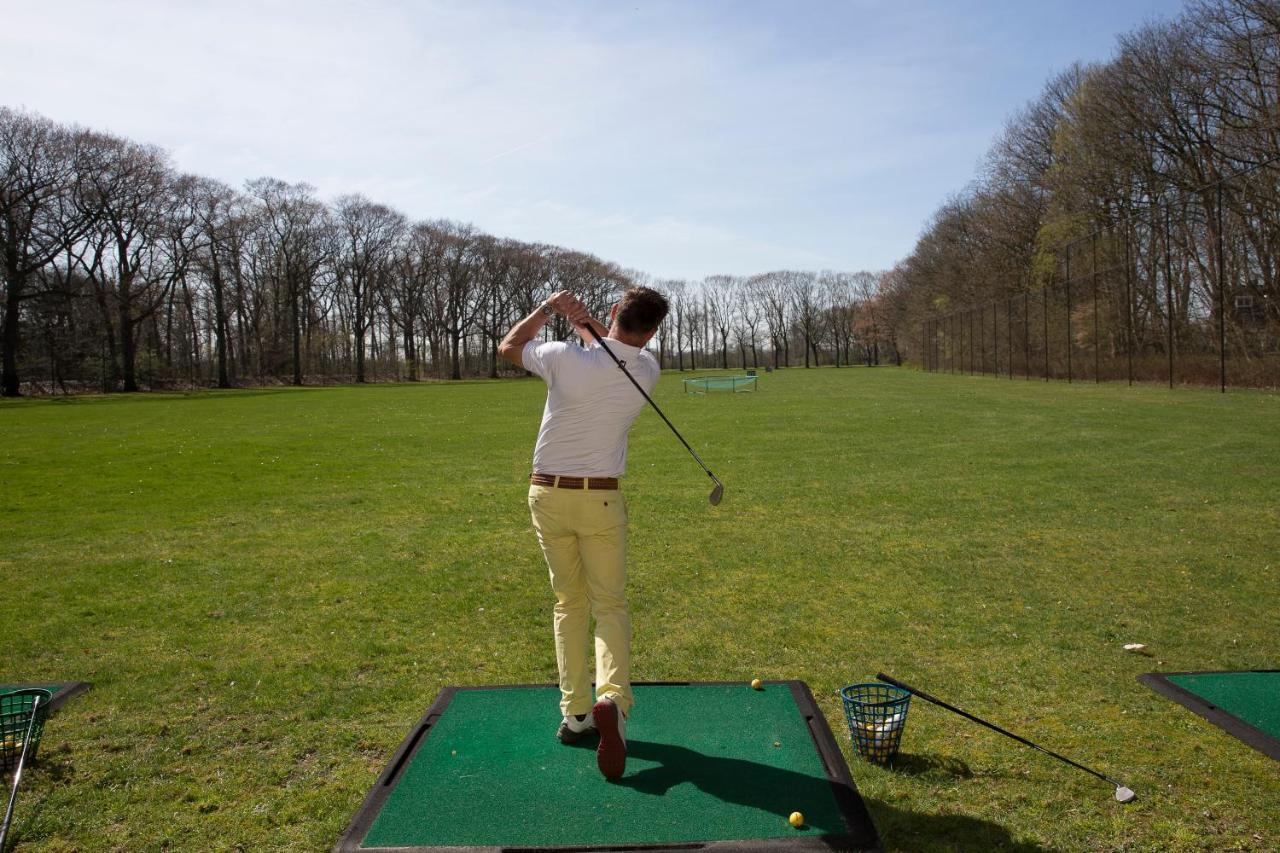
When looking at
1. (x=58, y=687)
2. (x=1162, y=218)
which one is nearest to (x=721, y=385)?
(x=1162, y=218)

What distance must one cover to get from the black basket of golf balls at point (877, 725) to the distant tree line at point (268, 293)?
52878mm

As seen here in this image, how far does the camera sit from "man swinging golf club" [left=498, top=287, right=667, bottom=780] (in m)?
3.87

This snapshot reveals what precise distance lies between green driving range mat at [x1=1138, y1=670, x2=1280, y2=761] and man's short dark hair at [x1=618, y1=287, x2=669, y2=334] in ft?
10.9

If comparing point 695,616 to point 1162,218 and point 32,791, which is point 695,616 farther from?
point 1162,218

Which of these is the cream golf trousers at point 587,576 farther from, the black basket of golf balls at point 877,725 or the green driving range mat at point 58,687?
the green driving range mat at point 58,687

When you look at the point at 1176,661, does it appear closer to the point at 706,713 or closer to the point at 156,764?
the point at 706,713

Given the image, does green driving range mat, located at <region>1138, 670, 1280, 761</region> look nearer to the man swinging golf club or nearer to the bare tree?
the man swinging golf club

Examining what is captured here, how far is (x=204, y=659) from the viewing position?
5.55 metres

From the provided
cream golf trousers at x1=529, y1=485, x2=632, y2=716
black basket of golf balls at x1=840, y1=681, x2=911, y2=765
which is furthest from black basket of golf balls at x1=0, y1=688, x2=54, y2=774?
black basket of golf balls at x1=840, y1=681, x2=911, y2=765

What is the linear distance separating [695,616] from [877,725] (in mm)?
2498

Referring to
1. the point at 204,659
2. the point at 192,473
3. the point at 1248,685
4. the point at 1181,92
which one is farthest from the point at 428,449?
the point at 1181,92

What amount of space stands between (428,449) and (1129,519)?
12711 millimetres

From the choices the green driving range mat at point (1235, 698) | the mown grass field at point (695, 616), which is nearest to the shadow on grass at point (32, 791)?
the mown grass field at point (695, 616)

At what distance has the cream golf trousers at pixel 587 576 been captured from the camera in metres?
3.88
